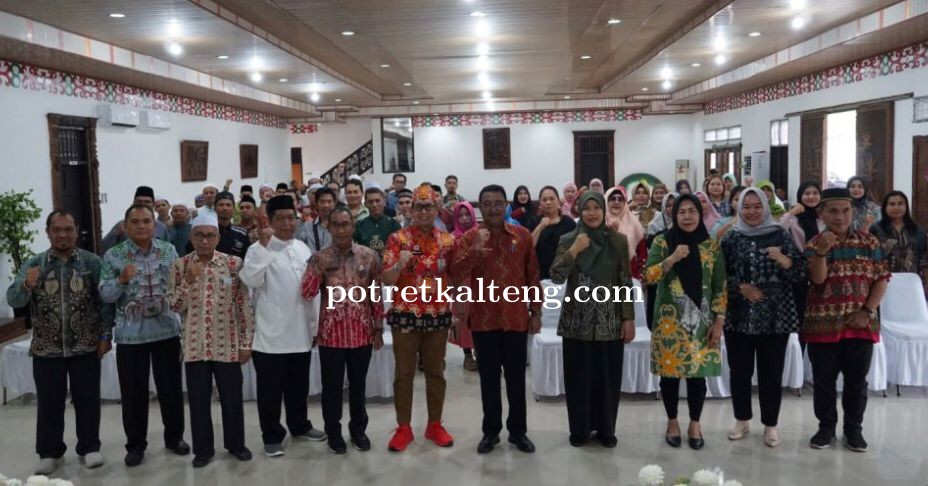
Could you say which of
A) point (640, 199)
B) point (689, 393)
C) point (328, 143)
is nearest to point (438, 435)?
point (689, 393)

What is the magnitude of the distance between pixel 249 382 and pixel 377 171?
52.2ft

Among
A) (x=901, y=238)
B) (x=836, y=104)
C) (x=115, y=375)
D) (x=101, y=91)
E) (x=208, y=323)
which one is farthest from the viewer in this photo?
(x=836, y=104)

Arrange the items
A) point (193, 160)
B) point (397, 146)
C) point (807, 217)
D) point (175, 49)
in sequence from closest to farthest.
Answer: point (807, 217) → point (175, 49) → point (193, 160) → point (397, 146)

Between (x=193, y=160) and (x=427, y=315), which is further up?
(x=193, y=160)

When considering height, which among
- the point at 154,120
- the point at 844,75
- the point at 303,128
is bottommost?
the point at 154,120

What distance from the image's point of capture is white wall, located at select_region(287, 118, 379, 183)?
22.4 m

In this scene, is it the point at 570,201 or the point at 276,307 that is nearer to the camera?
the point at 276,307

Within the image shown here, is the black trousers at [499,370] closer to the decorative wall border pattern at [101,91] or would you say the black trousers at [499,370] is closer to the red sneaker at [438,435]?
the red sneaker at [438,435]

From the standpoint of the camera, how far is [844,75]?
11172mm

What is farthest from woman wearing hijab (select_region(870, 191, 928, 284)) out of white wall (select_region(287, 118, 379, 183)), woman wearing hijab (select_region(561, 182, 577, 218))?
white wall (select_region(287, 118, 379, 183))

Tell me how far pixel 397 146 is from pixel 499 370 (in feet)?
56.3

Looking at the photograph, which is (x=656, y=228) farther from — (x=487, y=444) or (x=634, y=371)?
(x=487, y=444)

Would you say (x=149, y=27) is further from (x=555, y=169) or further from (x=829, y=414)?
(x=555, y=169)

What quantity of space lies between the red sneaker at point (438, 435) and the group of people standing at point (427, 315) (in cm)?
2
